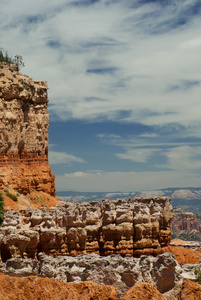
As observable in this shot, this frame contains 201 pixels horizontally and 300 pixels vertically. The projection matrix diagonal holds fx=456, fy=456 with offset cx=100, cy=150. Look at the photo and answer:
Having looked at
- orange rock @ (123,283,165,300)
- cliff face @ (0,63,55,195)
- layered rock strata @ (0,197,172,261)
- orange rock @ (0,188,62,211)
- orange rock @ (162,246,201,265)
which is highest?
cliff face @ (0,63,55,195)

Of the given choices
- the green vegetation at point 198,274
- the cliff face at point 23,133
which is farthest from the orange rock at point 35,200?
the green vegetation at point 198,274

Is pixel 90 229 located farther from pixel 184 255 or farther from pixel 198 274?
pixel 198 274

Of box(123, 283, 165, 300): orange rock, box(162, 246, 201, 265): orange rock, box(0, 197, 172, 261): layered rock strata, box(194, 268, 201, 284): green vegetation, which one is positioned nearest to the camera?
box(123, 283, 165, 300): orange rock

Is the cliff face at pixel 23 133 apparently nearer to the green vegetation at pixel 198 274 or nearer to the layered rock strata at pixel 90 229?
the layered rock strata at pixel 90 229

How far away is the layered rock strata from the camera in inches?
1324

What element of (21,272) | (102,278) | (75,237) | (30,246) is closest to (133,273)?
(102,278)

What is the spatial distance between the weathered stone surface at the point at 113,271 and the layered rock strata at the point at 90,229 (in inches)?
284

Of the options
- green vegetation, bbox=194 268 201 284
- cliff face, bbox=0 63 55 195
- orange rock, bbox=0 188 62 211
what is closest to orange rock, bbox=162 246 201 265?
green vegetation, bbox=194 268 201 284

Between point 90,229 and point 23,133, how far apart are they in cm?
3783

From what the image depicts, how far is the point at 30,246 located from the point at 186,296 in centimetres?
1354

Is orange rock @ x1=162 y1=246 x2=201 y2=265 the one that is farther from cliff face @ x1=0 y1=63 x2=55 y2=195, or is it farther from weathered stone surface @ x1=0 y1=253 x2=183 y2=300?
cliff face @ x1=0 y1=63 x2=55 y2=195

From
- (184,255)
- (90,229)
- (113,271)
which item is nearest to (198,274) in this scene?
(113,271)

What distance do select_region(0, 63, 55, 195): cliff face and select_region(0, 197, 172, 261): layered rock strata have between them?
2860 centimetres

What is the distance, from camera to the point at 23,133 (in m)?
73.1
